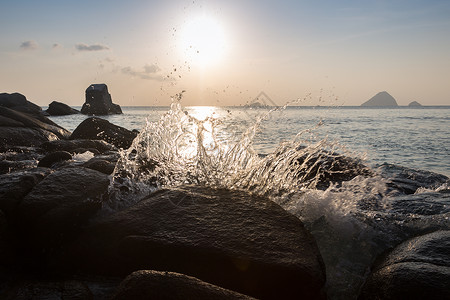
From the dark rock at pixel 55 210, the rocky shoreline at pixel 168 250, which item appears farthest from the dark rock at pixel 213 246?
the dark rock at pixel 55 210

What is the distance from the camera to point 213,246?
2.61m

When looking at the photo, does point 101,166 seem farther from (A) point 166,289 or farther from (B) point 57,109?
(B) point 57,109

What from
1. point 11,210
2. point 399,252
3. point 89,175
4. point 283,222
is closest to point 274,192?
point 283,222

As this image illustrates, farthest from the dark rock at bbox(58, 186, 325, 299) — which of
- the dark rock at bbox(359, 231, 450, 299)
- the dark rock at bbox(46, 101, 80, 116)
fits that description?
the dark rock at bbox(46, 101, 80, 116)

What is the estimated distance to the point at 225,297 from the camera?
190cm

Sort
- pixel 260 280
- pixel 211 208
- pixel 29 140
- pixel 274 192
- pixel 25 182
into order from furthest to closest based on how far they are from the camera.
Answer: pixel 29 140, pixel 274 192, pixel 25 182, pixel 211 208, pixel 260 280

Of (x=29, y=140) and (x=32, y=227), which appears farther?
(x=29, y=140)

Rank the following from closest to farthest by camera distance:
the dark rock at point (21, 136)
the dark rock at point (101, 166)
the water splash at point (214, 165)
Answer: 1. the water splash at point (214, 165)
2. the dark rock at point (101, 166)
3. the dark rock at point (21, 136)

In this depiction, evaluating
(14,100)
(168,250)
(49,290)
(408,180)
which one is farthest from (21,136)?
(14,100)

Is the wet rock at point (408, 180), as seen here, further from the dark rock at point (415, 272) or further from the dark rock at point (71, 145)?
the dark rock at point (71, 145)

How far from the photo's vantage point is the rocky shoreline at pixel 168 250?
2.26 meters

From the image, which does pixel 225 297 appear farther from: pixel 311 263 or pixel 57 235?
pixel 57 235

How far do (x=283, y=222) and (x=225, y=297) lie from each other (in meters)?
1.26

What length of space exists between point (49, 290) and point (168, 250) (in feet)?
3.36
